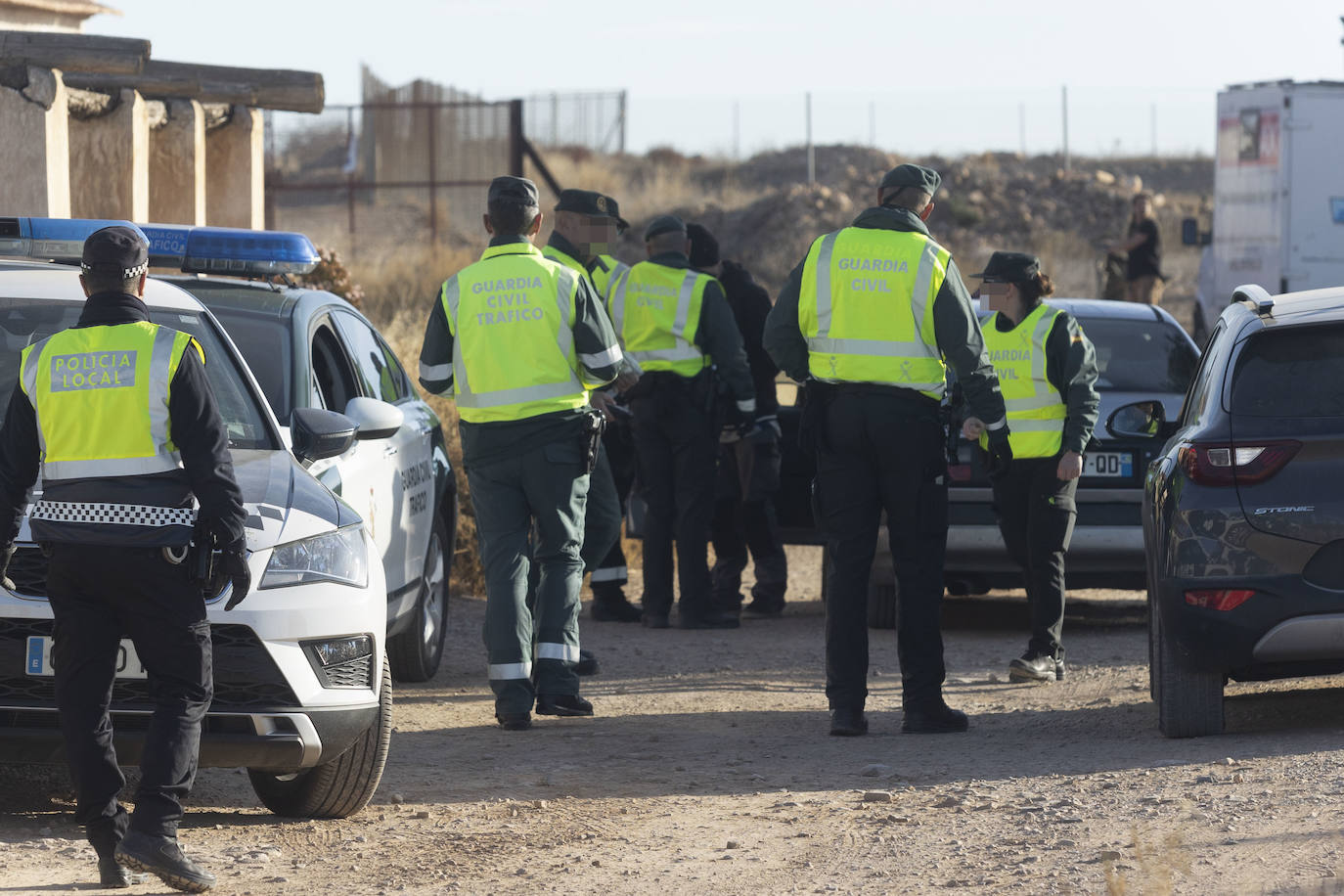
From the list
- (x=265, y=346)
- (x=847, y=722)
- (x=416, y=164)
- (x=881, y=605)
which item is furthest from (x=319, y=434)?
(x=416, y=164)

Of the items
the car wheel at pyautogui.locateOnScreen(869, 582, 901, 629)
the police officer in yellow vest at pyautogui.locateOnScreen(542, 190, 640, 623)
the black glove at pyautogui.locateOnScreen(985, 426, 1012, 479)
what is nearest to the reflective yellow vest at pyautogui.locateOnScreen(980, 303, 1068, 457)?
the black glove at pyautogui.locateOnScreen(985, 426, 1012, 479)

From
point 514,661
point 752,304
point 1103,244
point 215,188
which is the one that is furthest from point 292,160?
point 514,661

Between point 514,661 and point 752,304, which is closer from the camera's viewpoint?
point 514,661

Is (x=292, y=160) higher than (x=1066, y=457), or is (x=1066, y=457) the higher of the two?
(x=292, y=160)

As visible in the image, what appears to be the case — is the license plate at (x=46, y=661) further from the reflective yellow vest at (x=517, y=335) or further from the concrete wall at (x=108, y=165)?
the concrete wall at (x=108, y=165)

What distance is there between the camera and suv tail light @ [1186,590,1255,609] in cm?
584

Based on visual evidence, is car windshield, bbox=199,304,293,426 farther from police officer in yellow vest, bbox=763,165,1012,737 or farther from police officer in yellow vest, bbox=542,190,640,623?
police officer in yellow vest, bbox=763,165,1012,737

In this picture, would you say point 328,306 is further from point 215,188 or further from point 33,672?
point 215,188

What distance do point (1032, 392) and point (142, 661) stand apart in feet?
14.4

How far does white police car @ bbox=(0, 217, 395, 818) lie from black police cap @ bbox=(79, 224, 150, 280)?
2.66ft

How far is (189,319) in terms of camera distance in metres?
5.99

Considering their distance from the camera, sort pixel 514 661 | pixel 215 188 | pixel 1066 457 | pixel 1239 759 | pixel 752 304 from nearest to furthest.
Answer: pixel 1239 759
pixel 514 661
pixel 1066 457
pixel 752 304
pixel 215 188

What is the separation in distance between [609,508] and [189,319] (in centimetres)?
229

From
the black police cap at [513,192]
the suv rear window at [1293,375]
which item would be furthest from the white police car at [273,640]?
the suv rear window at [1293,375]
